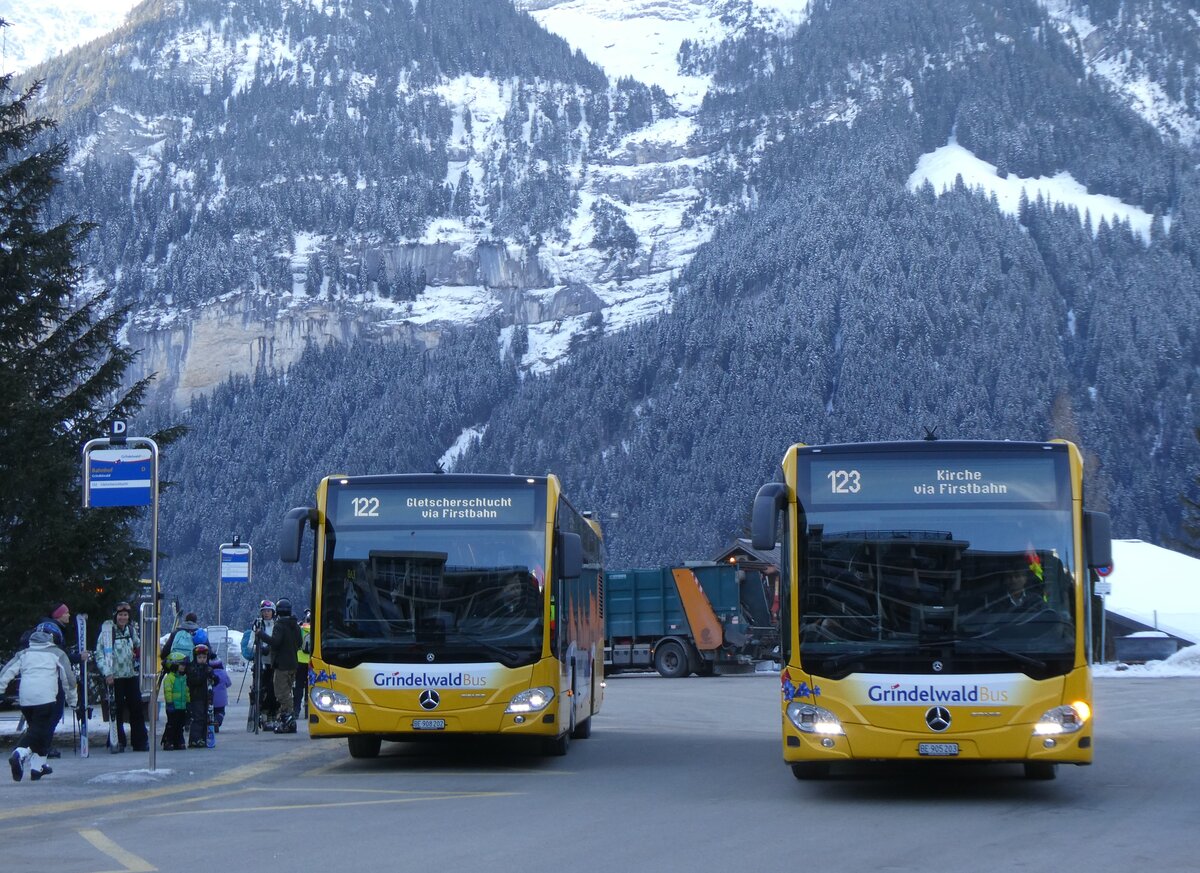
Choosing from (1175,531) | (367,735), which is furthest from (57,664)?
(1175,531)

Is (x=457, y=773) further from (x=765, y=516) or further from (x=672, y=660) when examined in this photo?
(x=672, y=660)

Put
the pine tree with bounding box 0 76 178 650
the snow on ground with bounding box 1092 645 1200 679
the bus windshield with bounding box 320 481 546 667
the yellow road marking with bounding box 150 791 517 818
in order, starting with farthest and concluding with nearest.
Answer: the snow on ground with bounding box 1092 645 1200 679 → the pine tree with bounding box 0 76 178 650 → the bus windshield with bounding box 320 481 546 667 → the yellow road marking with bounding box 150 791 517 818

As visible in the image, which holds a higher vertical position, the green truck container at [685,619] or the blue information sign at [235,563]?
the blue information sign at [235,563]

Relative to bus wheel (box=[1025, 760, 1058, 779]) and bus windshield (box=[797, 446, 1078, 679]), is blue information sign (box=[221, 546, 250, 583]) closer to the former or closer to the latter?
bus wheel (box=[1025, 760, 1058, 779])

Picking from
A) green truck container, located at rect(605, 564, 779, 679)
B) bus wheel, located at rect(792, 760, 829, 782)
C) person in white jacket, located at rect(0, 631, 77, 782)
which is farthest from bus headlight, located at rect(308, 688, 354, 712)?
green truck container, located at rect(605, 564, 779, 679)

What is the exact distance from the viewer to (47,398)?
67.5 ft

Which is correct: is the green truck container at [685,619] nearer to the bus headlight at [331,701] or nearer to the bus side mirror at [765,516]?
the bus headlight at [331,701]

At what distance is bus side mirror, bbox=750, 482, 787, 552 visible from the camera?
11562 millimetres

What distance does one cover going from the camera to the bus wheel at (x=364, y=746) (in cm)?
1593

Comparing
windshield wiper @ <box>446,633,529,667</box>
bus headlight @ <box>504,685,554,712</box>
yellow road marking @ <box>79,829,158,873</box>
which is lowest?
yellow road marking @ <box>79,829,158,873</box>

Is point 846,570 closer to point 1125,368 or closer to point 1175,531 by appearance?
point 1175,531

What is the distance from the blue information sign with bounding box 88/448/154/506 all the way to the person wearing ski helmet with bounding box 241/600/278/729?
5.78 m

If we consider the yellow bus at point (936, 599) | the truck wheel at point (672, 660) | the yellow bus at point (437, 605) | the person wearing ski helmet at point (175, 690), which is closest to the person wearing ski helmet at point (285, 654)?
the person wearing ski helmet at point (175, 690)

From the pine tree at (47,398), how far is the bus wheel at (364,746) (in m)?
4.23
